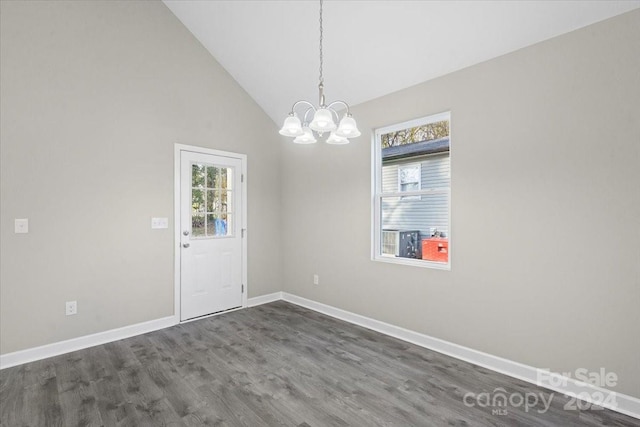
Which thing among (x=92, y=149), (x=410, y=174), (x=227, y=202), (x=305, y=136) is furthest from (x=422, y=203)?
(x=92, y=149)

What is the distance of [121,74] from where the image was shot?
3.50 metres

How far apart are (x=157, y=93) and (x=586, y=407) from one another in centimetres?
491

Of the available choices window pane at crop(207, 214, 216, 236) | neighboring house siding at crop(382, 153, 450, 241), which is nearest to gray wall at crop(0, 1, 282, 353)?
window pane at crop(207, 214, 216, 236)

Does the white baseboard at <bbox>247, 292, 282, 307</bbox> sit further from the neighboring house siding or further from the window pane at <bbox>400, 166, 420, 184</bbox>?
the window pane at <bbox>400, 166, 420, 184</bbox>

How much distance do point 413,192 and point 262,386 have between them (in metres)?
2.33

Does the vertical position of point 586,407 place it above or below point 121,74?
below

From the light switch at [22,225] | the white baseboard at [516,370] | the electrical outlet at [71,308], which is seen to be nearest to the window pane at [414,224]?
the white baseboard at [516,370]

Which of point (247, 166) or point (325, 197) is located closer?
point (325, 197)

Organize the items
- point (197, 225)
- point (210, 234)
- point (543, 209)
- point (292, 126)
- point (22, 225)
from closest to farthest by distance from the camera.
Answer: point (292, 126) < point (543, 209) < point (22, 225) < point (197, 225) < point (210, 234)

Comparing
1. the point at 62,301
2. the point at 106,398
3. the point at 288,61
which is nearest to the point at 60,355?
the point at 62,301

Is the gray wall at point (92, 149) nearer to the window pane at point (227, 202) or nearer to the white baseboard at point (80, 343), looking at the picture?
the white baseboard at point (80, 343)

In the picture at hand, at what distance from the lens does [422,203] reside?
11.1 feet

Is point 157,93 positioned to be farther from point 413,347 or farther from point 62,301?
point 413,347

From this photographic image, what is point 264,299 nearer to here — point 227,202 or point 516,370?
point 227,202
